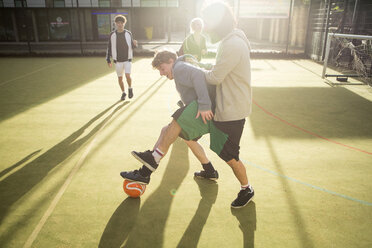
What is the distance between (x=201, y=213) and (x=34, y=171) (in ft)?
8.84

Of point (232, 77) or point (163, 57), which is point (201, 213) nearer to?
point (232, 77)

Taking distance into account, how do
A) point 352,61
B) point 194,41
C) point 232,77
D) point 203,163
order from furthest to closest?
point 352,61 < point 194,41 < point 203,163 < point 232,77

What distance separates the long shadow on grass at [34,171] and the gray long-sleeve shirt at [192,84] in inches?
100

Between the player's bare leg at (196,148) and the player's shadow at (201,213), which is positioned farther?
the player's bare leg at (196,148)

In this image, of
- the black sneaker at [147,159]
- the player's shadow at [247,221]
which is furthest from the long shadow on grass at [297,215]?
the black sneaker at [147,159]

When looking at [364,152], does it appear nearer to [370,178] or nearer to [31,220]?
[370,178]

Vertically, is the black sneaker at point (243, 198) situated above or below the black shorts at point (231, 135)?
below

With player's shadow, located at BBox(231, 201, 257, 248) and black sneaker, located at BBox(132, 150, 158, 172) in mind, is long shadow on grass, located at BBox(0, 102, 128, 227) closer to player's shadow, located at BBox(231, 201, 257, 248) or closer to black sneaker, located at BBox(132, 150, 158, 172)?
black sneaker, located at BBox(132, 150, 158, 172)

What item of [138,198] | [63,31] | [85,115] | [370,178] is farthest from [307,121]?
[63,31]

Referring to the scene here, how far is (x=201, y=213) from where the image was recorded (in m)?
3.34

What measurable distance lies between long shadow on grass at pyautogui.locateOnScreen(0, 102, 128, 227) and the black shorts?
268 centimetres

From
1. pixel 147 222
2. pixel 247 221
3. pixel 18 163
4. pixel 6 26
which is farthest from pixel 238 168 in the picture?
pixel 6 26

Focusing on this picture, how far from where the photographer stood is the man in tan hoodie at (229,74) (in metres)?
2.75

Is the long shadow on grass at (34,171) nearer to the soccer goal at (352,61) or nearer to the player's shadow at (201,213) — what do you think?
the player's shadow at (201,213)
